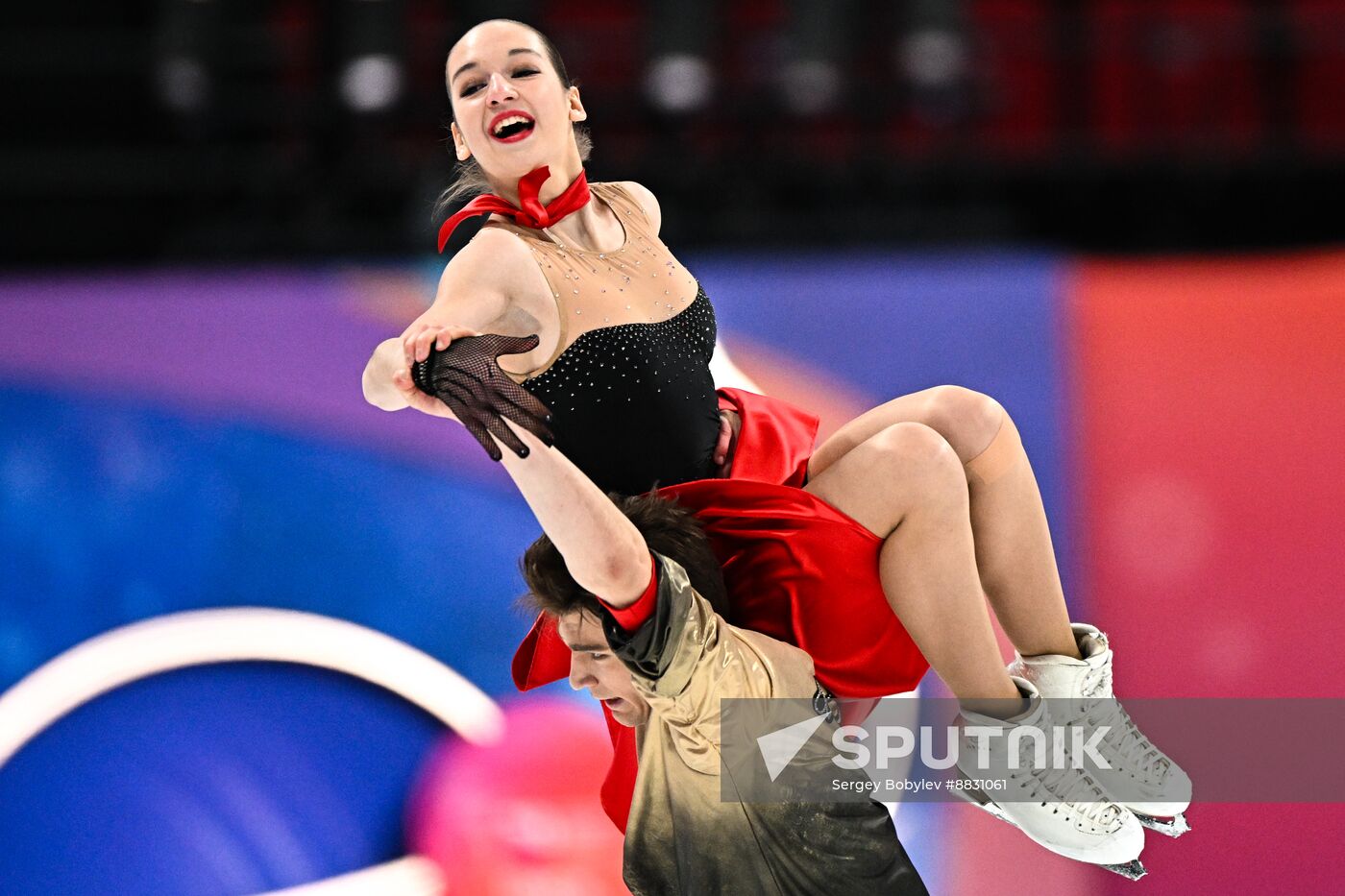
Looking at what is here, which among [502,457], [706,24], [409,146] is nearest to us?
[502,457]

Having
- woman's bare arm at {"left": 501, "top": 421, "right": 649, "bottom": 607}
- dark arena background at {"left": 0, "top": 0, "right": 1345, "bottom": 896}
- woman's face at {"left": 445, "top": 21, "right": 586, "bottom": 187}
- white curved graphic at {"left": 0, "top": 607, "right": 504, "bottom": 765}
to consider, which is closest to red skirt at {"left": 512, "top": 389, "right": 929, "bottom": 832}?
woman's bare arm at {"left": 501, "top": 421, "right": 649, "bottom": 607}

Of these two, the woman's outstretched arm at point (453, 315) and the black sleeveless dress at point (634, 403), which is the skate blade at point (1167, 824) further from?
the woman's outstretched arm at point (453, 315)

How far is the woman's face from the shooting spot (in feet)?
6.41

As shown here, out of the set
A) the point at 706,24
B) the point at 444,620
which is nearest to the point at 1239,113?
the point at 706,24

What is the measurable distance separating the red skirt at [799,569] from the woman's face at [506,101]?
1.54 ft

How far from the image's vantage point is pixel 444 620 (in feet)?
10.3

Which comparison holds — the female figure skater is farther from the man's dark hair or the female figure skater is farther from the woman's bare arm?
the woman's bare arm

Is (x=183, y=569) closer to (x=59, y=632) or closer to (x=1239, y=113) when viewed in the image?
(x=59, y=632)

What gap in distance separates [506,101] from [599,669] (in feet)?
2.47

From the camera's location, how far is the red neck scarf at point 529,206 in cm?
194

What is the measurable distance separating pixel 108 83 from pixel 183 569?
2031mm

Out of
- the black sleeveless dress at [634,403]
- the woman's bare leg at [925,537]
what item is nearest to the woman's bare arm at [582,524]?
the black sleeveless dress at [634,403]

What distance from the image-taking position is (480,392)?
1560 mm

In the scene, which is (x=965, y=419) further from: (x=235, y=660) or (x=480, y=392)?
(x=235, y=660)
